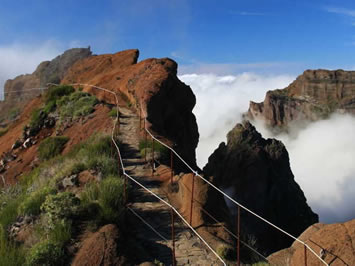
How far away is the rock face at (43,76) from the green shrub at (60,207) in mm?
37633

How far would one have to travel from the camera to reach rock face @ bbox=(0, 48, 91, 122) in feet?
148

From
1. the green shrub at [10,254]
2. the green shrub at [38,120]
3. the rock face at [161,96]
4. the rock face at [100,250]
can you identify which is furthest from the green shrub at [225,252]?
the green shrub at [38,120]

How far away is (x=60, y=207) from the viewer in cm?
819

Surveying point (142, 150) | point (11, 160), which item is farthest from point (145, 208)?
point (11, 160)

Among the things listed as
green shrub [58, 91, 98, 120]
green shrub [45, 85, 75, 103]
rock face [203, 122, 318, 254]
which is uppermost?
green shrub [45, 85, 75, 103]

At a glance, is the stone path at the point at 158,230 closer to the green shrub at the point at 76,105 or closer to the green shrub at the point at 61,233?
the green shrub at the point at 61,233

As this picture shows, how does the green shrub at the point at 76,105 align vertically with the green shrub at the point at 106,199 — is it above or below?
above

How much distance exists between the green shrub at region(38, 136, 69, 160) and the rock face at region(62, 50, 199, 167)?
14.0ft

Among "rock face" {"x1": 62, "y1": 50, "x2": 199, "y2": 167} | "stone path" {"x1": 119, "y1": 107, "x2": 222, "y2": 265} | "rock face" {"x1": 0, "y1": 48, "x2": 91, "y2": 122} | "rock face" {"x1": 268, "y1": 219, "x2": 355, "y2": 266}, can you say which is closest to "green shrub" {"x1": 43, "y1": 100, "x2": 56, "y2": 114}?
"rock face" {"x1": 62, "y1": 50, "x2": 199, "y2": 167}

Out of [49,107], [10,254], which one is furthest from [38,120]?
[10,254]

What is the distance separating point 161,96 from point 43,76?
32217mm

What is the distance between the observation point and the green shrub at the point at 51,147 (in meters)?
16.8

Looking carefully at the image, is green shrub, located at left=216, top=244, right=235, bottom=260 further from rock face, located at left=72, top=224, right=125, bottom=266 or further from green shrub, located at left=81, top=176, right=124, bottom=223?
green shrub, located at left=81, top=176, right=124, bottom=223

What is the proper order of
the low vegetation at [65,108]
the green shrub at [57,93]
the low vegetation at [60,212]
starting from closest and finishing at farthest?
the low vegetation at [60,212], the low vegetation at [65,108], the green shrub at [57,93]
